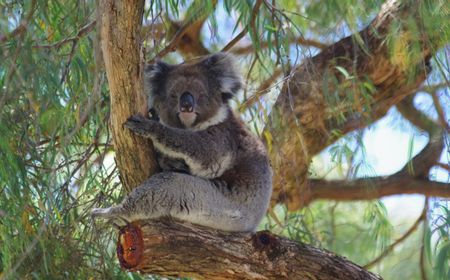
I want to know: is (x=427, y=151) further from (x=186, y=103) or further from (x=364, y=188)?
(x=186, y=103)

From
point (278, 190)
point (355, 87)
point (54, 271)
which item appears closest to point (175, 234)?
point (54, 271)

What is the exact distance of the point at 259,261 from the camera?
12.6 ft

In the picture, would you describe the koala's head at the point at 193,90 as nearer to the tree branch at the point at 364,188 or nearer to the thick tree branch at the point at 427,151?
the tree branch at the point at 364,188

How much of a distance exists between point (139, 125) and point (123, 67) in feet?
1.08

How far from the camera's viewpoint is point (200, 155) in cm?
421

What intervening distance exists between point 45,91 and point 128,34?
0.79m

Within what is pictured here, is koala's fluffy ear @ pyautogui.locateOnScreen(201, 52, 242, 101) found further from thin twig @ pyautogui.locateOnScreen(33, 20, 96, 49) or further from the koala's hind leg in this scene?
thin twig @ pyautogui.locateOnScreen(33, 20, 96, 49)

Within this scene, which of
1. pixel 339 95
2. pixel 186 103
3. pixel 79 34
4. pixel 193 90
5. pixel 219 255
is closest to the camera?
pixel 219 255

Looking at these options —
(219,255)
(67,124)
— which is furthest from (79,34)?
(219,255)

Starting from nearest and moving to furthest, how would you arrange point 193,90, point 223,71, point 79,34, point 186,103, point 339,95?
point 79,34
point 186,103
point 193,90
point 223,71
point 339,95

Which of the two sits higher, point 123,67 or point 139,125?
point 123,67

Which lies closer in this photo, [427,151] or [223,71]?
[223,71]

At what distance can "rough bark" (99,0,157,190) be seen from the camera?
358 centimetres

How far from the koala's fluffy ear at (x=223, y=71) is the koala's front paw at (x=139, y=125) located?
93cm
